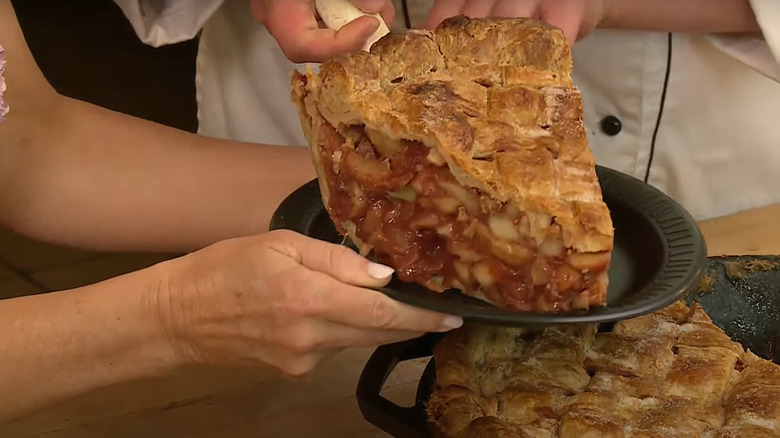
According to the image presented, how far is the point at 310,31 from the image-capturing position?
0.86m

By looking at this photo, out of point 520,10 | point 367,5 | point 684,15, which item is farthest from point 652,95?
point 367,5

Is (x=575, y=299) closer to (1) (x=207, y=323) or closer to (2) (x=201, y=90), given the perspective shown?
(1) (x=207, y=323)

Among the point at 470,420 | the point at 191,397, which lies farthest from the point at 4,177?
the point at 470,420

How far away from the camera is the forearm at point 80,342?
2.53ft

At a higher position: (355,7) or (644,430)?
(355,7)

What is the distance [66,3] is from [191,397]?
2.35 meters

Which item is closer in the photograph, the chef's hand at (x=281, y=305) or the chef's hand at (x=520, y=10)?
the chef's hand at (x=281, y=305)

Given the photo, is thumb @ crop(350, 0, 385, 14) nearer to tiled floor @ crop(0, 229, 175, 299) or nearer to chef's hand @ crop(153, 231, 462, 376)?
chef's hand @ crop(153, 231, 462, 376)

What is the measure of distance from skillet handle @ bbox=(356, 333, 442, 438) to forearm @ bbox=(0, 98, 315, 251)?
35 cm

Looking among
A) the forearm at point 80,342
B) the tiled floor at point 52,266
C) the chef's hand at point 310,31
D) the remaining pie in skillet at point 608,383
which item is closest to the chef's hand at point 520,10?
the chef's hand at point 310,31

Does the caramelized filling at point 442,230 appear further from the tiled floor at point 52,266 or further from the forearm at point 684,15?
the tiled floor at point 52,266

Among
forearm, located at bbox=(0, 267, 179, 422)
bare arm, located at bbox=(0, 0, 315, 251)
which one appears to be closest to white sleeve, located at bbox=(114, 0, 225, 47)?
bare arm, located at bbox=(0, 0, 315, 251)

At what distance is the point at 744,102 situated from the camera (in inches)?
48.4

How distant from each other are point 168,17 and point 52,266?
821mm
